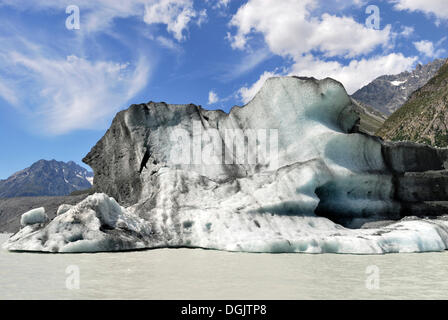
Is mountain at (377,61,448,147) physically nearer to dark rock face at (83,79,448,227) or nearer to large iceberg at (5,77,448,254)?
dark rock face at (83,79,448,227)

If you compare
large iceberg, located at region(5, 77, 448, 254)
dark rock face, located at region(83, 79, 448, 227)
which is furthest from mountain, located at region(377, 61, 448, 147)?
large iceberg, located at region(5, 77, 448, 254)

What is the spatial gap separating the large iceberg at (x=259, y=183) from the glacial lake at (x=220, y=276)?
108 centimetres

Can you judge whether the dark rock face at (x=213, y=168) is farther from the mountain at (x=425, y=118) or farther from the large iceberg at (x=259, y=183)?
the mountain at (x=425, y=118)

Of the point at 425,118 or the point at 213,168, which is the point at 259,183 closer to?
the point at 213,168

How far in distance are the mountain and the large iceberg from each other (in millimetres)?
61582

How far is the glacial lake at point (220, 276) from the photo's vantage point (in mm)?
4746

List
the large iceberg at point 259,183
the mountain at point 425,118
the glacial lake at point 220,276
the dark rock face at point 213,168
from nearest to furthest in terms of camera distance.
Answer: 1. the glacial lake at point 220,276
2. the large iceberg at point 259,183
3. the dark rock face at point 213,168
4. the mountain at point 425,118

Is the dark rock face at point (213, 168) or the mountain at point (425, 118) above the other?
the mountain at point (425, 118)

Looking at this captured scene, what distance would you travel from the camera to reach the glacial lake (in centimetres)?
475

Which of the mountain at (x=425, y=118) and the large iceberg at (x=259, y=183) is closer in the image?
the large iceberg at (x=259, y=183)

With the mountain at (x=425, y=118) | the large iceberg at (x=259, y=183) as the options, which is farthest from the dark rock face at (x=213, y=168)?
the mountain at (x=425, y=118)

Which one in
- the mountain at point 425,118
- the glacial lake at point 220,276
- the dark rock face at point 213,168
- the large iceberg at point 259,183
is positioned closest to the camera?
the glacial lake at point 220,276
